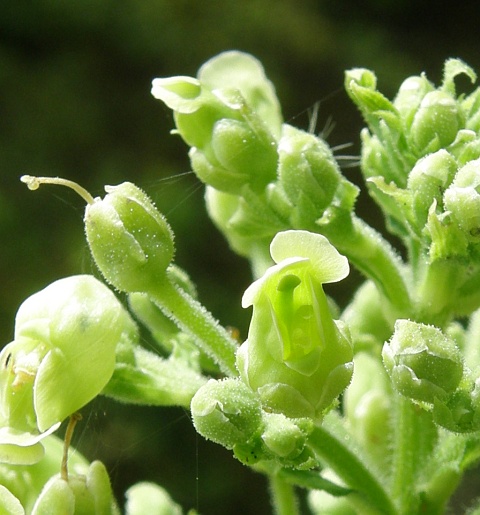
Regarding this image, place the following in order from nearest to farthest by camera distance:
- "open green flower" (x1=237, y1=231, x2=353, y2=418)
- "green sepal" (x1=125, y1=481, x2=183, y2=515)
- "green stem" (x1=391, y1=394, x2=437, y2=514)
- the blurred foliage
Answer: "open green flower" (x1=237, y1=231, x2=353, y2=418) < "green stem" (x1=391, y1=394, x2=437, y2=514) < "green sepal" (x1=125, y1=481, x2=183, y2=515) < the blurred foliage

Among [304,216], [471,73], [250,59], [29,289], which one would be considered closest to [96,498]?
[304,216]

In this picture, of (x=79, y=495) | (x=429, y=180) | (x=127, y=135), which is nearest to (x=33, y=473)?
(x=79, y=495)

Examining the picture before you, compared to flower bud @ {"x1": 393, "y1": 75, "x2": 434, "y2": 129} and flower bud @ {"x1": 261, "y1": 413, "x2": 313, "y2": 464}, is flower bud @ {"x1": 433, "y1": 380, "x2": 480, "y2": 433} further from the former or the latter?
flower bud @ {"x1": 393, "y1": 75, "x2": 434, "y2": 129}

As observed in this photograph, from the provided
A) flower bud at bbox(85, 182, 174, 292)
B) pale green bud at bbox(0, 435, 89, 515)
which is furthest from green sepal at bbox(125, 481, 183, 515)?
flower bud at bbox(85, 182, 174, 292)

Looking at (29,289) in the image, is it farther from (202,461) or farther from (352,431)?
(352,431)

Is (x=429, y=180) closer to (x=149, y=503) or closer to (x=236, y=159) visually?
(x=236, y=159)

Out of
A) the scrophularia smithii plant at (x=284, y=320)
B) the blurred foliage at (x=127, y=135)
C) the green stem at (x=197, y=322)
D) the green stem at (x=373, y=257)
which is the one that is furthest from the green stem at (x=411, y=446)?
the blurred foliage at (x=127, y=135)

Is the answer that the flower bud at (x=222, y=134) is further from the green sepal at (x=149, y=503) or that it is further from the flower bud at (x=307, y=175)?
the green sepal at (x=149, y=503)
